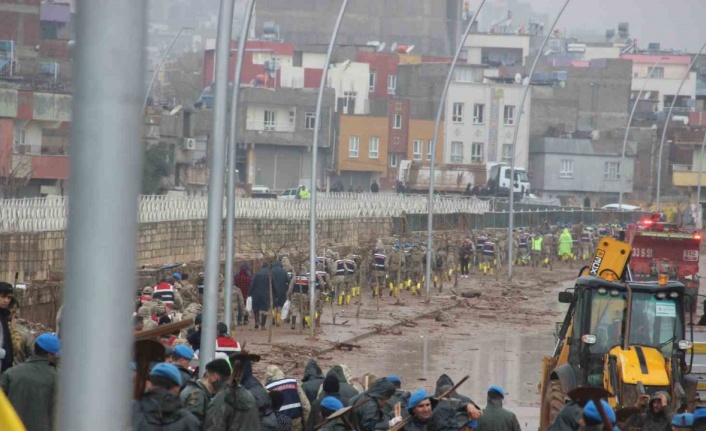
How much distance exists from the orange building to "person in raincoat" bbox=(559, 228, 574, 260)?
114ft

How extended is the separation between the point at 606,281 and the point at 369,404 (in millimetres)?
4893

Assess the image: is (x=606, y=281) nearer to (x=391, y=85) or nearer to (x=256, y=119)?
(x=256, y=119)

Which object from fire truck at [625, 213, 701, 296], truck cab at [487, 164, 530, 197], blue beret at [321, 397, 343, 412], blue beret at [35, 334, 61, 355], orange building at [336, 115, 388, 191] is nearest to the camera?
blue beret at [35, 334, 61, 355]

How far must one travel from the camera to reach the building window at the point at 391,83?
11059 cm

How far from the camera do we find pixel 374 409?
10.8 m

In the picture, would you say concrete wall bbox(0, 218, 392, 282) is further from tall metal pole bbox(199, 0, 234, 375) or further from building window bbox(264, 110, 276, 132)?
building window bbox(264, 110, 276, 132)

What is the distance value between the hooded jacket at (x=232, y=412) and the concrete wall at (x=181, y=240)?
42.2ft

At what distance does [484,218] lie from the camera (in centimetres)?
6238

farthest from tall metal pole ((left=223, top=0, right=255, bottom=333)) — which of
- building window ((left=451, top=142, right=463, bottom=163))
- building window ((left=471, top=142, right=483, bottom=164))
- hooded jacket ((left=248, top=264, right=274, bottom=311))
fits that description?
building window ((left=471, top=142, right=483, bottom=164))

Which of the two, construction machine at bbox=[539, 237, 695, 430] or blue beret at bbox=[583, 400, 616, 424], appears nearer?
blue beret at bbox=[583, 400, 616, 424]

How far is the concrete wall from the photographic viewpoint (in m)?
30.8

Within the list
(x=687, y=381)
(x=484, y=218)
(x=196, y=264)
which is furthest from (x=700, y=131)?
(x=687, y=381)

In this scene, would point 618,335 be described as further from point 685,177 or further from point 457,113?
point 457,113

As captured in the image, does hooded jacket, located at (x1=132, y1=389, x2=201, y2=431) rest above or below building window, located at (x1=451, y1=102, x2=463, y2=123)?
below
